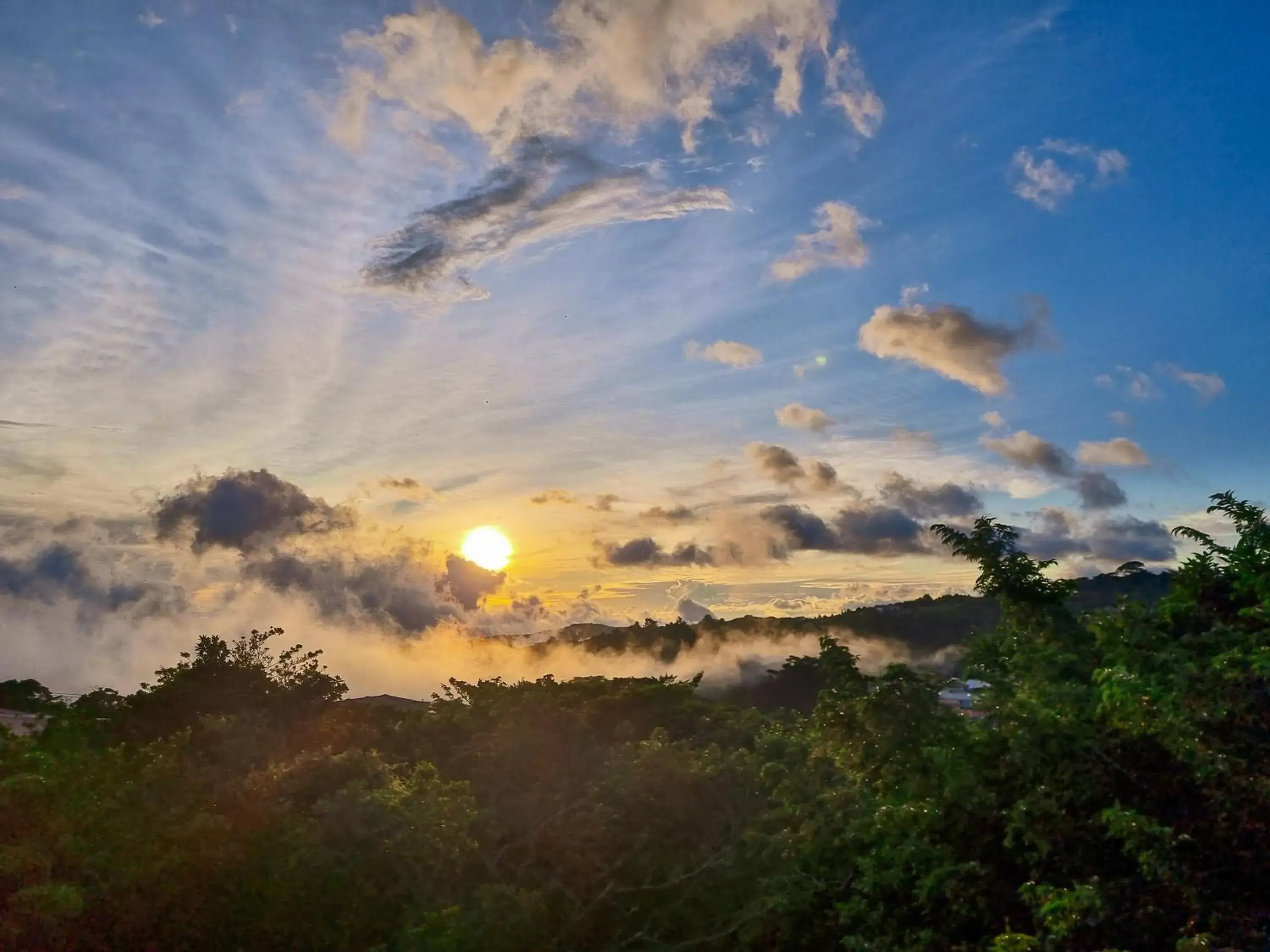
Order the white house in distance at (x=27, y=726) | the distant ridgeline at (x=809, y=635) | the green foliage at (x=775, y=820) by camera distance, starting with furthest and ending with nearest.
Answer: the distant ridgeline at (x=809, y=635), the white house in distance at (x=27, y=726), the green foliage at (x=775, y=820)

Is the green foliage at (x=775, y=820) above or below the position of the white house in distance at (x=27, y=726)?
below

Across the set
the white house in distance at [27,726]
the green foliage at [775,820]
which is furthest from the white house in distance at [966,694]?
the white house in distance at [27,726]

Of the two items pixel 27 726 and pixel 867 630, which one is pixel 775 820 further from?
pixel 867 630

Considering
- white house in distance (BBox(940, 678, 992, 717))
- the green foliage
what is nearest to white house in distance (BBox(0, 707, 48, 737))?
the green foliage

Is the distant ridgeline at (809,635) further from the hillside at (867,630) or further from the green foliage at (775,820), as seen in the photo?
the green foliage at (775,820)

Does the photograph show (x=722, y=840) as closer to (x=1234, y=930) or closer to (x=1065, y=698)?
(x=1065, y=698)

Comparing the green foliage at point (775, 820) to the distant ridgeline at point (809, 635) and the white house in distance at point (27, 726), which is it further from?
the distant ridgeline at point (809, 635)

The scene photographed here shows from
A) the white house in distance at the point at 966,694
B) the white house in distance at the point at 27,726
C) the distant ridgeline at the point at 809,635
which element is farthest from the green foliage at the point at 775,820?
the distant ridgeline at the point at 809,635

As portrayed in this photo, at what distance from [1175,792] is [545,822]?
11.8 metres

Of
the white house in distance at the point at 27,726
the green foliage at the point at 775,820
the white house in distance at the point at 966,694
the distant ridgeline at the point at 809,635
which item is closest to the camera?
the green foliage at the point at 775,820

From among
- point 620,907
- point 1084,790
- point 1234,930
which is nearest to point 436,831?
point 620,907

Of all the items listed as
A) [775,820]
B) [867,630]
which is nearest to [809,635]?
[867,630]

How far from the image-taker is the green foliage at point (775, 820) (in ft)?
30.4

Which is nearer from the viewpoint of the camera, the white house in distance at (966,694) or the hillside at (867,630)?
the white house in distance at (966,694)
